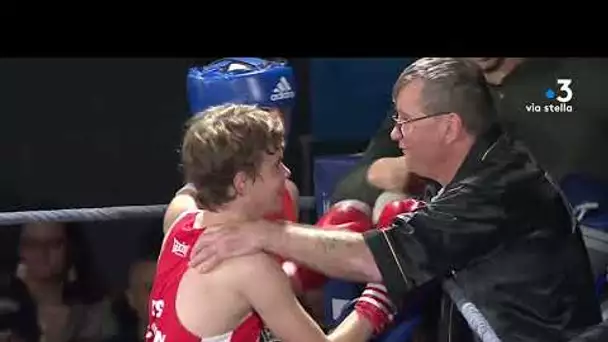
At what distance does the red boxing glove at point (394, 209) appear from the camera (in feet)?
5.47

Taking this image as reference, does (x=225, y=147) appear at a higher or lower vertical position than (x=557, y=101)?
higher

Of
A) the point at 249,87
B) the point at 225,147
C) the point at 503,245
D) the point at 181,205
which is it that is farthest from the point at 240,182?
the point at 249,87

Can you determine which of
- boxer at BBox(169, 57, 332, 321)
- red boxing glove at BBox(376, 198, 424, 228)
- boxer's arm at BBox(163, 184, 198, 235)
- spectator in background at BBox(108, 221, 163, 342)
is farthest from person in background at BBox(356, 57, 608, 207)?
spectator in background at BBox(108, 221, 163, 342)

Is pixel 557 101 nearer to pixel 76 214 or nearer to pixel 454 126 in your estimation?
pixel 454 126

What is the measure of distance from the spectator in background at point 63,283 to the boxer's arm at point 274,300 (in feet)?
3.66

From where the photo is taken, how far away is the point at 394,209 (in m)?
1.69

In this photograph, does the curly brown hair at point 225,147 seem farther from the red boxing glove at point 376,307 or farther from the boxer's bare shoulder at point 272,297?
the red boxing glove at point 376,307

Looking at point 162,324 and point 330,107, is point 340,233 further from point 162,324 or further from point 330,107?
point 330,107

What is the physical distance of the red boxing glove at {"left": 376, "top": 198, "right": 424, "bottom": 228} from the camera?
5.47 feet

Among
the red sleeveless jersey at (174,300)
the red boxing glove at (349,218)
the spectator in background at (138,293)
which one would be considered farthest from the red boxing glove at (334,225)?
the spectator in background at (138,293)

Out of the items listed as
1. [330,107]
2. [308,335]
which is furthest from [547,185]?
[330,107]

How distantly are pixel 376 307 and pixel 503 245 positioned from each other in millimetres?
191

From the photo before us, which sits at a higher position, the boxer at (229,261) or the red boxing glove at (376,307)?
the boxer at (229,261)
